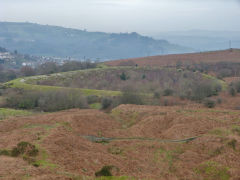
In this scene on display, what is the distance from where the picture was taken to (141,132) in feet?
70.1

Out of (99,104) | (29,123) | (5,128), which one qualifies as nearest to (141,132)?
(29,123)

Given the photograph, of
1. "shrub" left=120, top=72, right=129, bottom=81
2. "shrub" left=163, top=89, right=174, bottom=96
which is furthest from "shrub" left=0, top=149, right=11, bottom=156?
"shrub" left=120, top=72, right=129, bottom=81

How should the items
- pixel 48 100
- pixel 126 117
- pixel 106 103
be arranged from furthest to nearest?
pixel 48 100 < pixel 106 103 < pixel 126 117

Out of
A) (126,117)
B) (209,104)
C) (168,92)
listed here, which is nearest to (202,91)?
(168,92)

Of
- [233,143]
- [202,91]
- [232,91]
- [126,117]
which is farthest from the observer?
[232,91]

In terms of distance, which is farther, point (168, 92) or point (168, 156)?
point (168, 92)

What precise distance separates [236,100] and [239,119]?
16.5 m

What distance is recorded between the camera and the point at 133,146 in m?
18.3

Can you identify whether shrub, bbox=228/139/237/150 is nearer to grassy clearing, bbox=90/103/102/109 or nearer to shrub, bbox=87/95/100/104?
grassy clearing, bbox=90/103/102/109

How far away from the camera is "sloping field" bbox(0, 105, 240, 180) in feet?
43.3

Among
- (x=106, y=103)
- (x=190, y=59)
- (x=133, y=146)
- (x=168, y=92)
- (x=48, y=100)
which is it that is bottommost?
(x=133, y=146)

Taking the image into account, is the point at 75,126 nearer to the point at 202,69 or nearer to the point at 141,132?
the point at 141,132

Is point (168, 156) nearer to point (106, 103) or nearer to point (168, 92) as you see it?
point (106, 103)

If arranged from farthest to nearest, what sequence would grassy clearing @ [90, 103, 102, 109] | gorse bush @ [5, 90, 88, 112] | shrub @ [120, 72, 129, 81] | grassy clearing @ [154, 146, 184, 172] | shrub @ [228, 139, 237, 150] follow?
shrub @ [120, 72, 129, 81] → grassy clearing @ [90, 103, 102, 109] → gorse bush @ [5, 90, 88, 112] → shrub @ [228, 139, 237, 150] → grassy clearing @ [154, 146, 184, 172]
